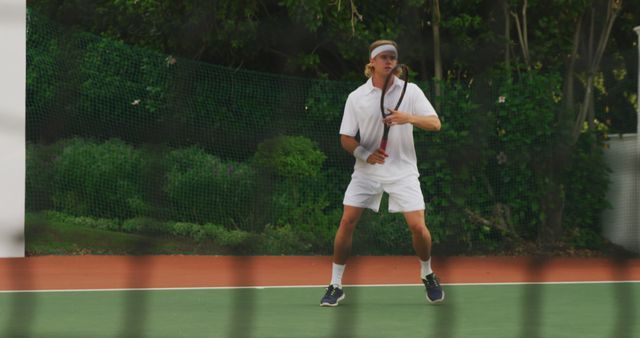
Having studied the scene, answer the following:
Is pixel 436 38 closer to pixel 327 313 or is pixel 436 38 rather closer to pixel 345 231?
pixel 345 231

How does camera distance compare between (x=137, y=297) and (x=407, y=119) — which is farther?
(x=137, y=297)

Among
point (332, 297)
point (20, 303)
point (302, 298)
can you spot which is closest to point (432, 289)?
point (332, 297)

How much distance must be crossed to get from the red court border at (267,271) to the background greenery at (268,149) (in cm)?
→ 36

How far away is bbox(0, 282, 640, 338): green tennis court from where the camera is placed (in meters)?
5.01

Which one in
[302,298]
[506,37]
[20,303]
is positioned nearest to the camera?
[20,303]

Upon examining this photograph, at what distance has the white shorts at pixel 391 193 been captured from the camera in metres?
5.64

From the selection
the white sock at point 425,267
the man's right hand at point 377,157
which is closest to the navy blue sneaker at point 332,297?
the white sock at point 425,267

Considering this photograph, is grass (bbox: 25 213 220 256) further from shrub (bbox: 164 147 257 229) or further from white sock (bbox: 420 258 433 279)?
white sock (bbox: 420 258 433 279)

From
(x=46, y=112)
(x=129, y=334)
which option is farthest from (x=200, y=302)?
(x=46, y=112)

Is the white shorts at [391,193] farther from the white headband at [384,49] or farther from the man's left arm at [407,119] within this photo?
the white headband at [384,49]

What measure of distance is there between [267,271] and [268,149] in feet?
5.25

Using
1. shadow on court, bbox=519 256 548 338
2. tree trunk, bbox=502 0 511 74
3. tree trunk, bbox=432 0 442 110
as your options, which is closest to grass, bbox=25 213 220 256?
tree trunk, bbox=432 0 442 110

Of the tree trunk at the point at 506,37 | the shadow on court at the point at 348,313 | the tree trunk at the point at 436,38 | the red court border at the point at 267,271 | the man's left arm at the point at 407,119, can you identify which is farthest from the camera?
the tree trunk at the point at 506,37

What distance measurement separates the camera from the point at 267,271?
27.7 feet
